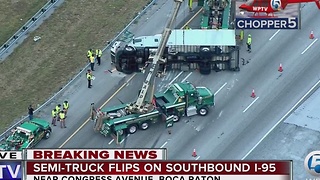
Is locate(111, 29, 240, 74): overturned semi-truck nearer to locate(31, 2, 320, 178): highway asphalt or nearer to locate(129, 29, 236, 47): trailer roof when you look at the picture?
locate(129, 29, 236, 47): trailer roof

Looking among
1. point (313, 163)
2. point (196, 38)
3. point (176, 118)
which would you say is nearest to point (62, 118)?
point (176, 118)

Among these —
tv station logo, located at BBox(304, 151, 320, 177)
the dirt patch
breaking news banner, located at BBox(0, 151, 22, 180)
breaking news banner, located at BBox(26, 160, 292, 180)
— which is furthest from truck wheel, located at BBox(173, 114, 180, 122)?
breaking news banner, located at BBox(0, 151, 22, 180)

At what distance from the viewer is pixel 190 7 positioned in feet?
226

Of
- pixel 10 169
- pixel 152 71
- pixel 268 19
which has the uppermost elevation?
pixel 268 19

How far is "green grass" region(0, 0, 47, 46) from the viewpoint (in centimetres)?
6975

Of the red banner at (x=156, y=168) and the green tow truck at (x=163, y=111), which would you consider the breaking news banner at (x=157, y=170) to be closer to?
the red banner at (x=156, y=168)

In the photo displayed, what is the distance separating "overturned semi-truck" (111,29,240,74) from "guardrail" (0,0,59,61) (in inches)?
346

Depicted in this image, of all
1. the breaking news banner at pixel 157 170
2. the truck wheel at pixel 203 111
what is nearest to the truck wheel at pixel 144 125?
the truck wheel at pixel 203 111

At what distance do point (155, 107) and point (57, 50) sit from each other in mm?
→ 12387

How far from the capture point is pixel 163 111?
57.9m

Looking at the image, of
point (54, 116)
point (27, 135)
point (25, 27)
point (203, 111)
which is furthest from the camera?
point (25, 27)

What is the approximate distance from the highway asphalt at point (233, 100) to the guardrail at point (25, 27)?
7.73m

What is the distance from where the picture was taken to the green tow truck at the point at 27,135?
5547 centimetres

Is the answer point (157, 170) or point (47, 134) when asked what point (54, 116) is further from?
point (157, 170)
